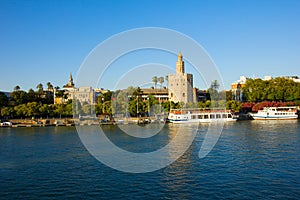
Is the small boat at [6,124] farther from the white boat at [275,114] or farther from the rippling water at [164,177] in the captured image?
the white boat at [275,114]

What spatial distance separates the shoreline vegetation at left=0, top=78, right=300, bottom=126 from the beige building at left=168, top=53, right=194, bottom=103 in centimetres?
646

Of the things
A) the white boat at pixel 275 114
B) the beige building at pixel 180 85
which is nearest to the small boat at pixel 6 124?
the beige building at pixel 180 85

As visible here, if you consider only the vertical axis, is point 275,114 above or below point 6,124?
above

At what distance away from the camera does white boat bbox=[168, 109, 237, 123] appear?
2036 inches

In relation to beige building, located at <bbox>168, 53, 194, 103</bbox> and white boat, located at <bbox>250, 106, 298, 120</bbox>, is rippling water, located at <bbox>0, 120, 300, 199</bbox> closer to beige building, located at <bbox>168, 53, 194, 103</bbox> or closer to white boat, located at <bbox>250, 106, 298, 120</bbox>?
white boat, located at <bbox>250, 106, 298, 120</bbox>

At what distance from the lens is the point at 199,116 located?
178ft

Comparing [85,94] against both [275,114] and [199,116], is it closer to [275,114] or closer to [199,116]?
[199,116]

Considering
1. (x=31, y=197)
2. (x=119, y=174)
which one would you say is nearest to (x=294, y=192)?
(x=119, y=174)

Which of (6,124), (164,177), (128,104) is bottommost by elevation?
(164,177)

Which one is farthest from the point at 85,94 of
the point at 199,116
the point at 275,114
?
the point at 275,114

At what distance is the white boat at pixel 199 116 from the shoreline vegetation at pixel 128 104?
4.72 m

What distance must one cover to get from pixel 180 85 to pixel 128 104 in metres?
18.8

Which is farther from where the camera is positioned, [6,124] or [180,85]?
[180,85]

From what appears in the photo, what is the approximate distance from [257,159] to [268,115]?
4000 centimetres
